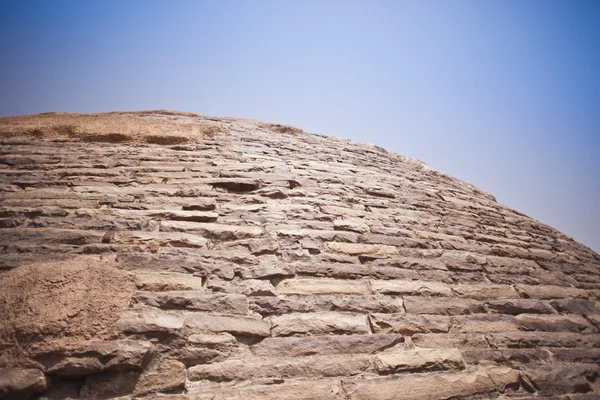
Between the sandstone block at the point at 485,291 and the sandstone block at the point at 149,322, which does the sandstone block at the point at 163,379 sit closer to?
the sandstone block at the point at 149,322

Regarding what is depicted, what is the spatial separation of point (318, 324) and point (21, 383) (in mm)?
983

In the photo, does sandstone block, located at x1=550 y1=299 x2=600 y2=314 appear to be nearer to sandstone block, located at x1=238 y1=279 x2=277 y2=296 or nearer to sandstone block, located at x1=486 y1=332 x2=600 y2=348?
sandstone block, located at x1=486 y1=332 x2=600 y2=348

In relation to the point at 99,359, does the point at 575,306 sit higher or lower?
higher

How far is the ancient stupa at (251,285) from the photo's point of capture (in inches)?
40.4

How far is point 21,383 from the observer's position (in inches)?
34.5

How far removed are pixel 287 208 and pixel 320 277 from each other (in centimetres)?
60

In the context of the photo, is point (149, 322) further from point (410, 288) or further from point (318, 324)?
point (410, 288)

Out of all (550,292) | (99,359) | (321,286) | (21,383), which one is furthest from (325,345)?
(550,292)

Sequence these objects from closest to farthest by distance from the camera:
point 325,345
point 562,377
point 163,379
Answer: point 163,379 < point 325,345 < point 562,377

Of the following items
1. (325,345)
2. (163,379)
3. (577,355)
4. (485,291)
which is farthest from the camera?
(485,291)

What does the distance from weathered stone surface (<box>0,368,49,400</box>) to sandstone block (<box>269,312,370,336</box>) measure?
74 centimetres

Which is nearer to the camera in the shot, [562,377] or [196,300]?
[196,300]

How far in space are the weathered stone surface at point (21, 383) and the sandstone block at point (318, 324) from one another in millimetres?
744

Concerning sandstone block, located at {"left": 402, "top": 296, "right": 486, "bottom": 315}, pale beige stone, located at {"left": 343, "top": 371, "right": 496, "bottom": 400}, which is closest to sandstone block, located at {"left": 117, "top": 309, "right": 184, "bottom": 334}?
pale beige stone, located at {"left": 343, "top": 371, "right": 496, "bottom": 400}
